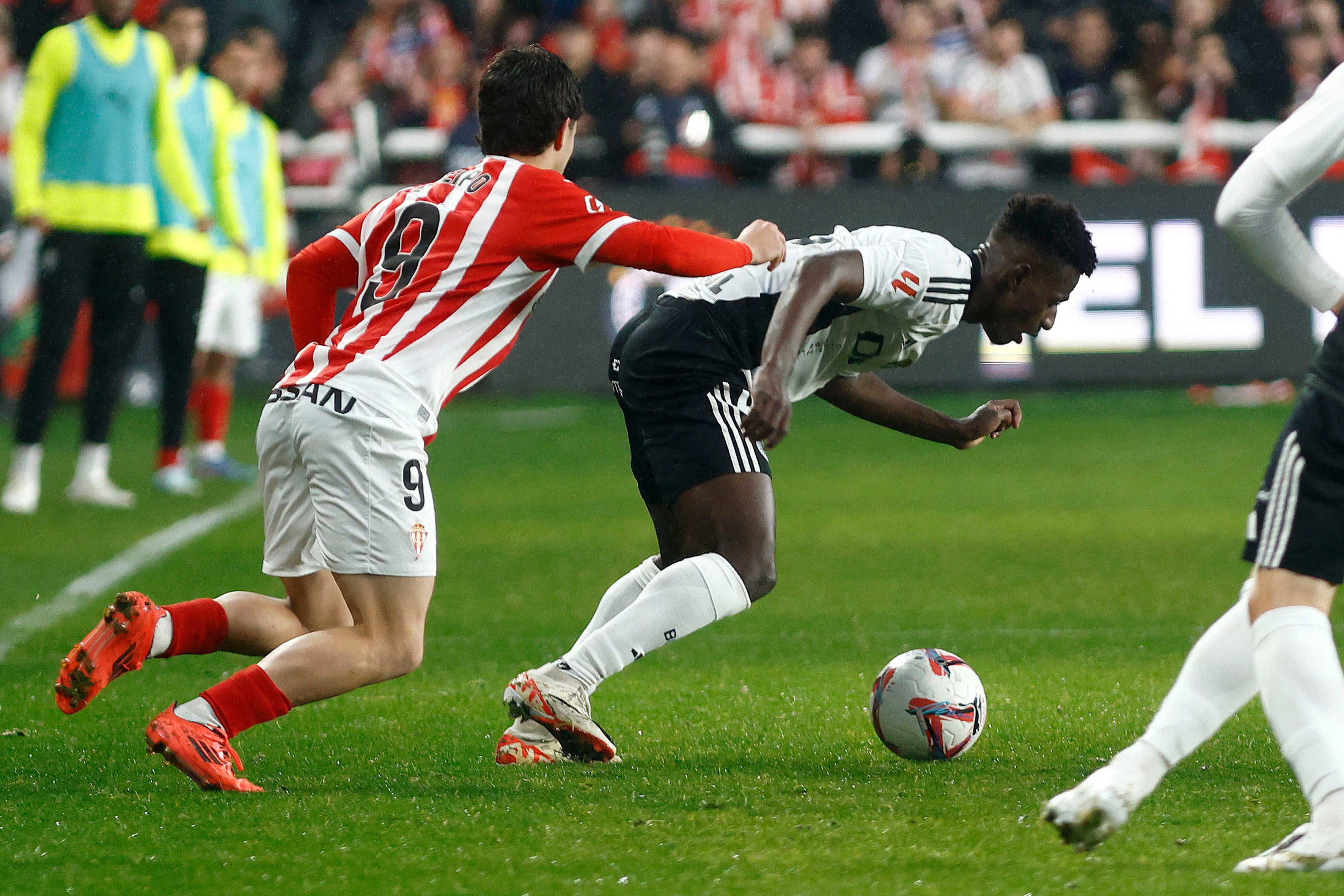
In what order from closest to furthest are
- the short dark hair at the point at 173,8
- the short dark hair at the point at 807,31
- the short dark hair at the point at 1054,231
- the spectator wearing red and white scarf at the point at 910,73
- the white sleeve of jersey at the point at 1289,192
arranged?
the white sleeve of jersey at the point at 1289,192, the short dark hair at the point at 1054,231, the short dark hair at the point at 173,8, the spectator wearing red and white scarf at the point at 910,73, the short dark hair at the point at 807,31

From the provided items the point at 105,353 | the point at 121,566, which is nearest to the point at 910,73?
the point at 105,353

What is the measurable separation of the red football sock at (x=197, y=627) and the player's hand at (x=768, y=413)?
60.9 inches

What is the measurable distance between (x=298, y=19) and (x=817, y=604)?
12.9 meters

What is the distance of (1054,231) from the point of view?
14.2 ft

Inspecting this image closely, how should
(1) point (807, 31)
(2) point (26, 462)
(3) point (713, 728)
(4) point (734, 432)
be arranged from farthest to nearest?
(1) point (807, 31) < (2) point (26, 462) < (3) point (713, 728) < (4) point (734, 432)

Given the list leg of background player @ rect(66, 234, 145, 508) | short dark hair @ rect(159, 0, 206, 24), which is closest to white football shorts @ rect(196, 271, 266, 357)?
leg of background player @ rect(66, 234, 145, 508)

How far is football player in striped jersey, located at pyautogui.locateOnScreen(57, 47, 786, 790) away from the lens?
12.9 feet

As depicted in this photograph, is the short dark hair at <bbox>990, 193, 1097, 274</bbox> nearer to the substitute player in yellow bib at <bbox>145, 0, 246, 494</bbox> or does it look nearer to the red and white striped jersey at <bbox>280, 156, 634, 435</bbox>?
the red and white striped jersey at <bbox>280, 156, 634, 435</bbox>

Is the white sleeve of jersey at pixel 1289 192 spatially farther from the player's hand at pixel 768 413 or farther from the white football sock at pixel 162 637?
the white football sock at pixel 162 637

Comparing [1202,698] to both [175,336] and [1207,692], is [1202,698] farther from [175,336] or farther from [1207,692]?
[175,336]

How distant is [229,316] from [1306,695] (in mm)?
8807

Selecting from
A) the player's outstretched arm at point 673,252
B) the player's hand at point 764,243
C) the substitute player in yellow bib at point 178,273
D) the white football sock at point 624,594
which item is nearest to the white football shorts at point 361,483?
the player's outstretched arm at point 673,252

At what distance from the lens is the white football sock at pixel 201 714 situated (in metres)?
3.84

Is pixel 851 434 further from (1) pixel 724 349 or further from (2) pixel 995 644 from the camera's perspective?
(1) pixel 724 349
